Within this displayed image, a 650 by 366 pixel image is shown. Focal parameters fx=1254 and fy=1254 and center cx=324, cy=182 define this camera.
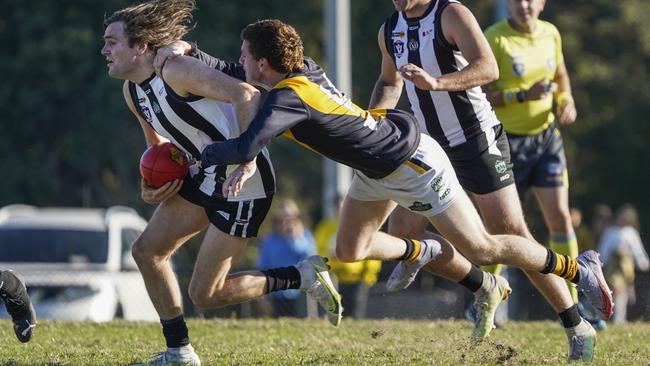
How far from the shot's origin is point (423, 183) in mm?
6957

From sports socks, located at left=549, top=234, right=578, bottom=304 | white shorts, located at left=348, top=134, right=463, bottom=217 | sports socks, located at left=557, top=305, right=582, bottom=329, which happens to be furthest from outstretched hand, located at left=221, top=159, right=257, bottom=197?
sports socks, located at left=549, top=234, right=578, bottom=304

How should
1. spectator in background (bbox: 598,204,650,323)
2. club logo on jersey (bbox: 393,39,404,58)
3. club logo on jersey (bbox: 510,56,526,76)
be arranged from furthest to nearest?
spectator in background (bbox: 598,204,650,323) < club logo on jersey (bbox: 510,56,526,76) < club logo on jersey (bbox: 393,39,404,58)

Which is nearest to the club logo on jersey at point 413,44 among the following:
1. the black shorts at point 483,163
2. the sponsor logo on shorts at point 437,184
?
the black shorts at point 483,163

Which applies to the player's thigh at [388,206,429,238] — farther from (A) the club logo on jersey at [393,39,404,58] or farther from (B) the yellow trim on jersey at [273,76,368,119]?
(B) the yellow trim on jersey at [273,76,368,119]

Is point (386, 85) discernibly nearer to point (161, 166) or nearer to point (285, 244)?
point (161, 166)

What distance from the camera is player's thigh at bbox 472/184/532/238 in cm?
→ 759

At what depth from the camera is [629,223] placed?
16.4 meters

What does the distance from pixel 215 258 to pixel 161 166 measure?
60 centimetres

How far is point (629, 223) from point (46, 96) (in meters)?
14.0

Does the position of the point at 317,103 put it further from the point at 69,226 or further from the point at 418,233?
the point at 69,226

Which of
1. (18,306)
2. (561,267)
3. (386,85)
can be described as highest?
(386,85)

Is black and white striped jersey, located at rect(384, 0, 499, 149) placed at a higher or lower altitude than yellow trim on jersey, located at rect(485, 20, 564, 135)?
higher

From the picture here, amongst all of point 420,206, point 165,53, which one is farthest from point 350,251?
point 165,53

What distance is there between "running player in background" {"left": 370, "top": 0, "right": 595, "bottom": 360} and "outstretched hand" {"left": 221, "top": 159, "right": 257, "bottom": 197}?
1317 mm
